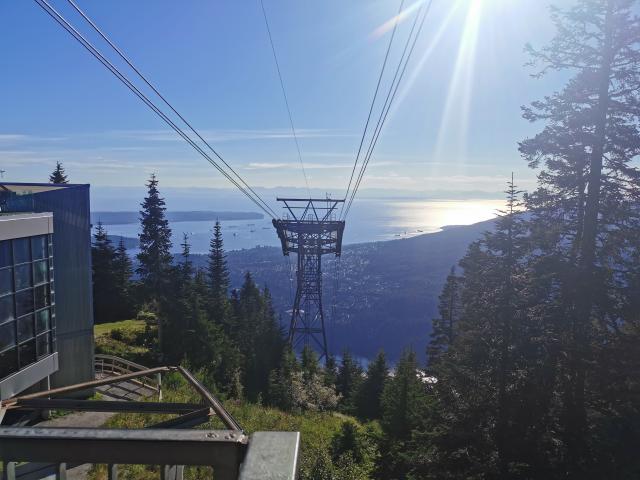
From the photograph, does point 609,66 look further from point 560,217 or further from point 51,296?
point 51,296

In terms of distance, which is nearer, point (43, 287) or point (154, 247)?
point (43, 287)

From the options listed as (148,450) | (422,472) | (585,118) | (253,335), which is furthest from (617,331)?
(253,335)

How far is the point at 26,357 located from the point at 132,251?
7105 inches

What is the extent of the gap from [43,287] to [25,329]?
4.22 feet

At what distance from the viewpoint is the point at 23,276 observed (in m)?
12.1

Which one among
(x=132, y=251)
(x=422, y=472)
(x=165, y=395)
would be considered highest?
(x=165, y=395)

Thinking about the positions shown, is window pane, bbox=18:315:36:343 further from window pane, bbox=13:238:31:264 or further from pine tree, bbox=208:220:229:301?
pine tree, bbox=208:220:229:301

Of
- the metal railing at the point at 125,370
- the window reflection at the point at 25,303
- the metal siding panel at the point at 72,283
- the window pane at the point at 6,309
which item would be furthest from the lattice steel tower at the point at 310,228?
the window pane at the point at 6,309

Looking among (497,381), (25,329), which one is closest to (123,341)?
(25,329)

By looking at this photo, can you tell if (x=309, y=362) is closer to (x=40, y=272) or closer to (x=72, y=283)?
(x=72, y=283)

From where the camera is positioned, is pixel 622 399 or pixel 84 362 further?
pixel 84 362

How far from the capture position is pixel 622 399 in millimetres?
11000

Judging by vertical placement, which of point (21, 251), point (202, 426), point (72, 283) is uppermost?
point (21, 251)

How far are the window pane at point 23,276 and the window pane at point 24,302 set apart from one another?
180 millimetres
